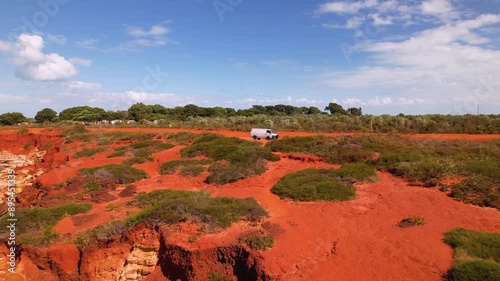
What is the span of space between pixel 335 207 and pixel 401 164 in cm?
549

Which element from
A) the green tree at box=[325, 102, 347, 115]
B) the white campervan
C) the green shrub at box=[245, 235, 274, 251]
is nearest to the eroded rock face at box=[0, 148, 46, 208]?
the green shrub at box=[245, 235, 274, 251]

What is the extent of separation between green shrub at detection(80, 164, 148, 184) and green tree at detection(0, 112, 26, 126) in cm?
5523

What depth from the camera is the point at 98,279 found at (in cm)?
901

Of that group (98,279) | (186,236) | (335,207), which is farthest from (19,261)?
(335,207)

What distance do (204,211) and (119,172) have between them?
28.9ft

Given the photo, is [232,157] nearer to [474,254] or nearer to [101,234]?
[101,234]

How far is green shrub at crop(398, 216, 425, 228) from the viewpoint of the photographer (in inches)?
369

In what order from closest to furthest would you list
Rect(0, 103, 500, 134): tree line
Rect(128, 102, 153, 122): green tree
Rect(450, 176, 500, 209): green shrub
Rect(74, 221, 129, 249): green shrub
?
Rect(74, 221, 129, 249): green shrub < Rect(450, 176, 500, 209): green shrub < Rect(0, 103, 500, 134): tree line < Rect(128, 102, 153, 122): green tree

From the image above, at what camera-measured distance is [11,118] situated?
5959 cm

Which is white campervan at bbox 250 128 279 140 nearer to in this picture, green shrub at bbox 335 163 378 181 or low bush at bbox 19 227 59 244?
green shrub at bbox 335 163 378 181

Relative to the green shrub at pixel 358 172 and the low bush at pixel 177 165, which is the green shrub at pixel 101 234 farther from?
the green shrub at pixel 358 172

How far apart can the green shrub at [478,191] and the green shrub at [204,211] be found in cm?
703

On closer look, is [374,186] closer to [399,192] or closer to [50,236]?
[399,192]

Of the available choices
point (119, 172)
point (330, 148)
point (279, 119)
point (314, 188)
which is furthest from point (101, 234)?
point (279, 119)
